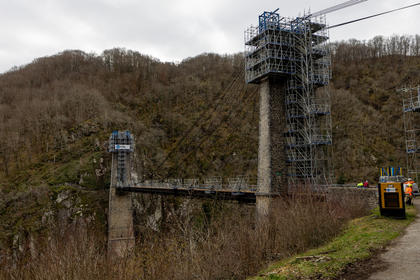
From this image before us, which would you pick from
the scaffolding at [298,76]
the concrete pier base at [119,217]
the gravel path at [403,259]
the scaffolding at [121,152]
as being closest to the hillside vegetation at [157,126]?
the concrete pier base at [119,217]

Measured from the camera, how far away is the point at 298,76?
25484 millimetres

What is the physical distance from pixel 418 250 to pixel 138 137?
5350cm

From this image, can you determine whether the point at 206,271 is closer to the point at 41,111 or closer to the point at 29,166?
the point at 29,166

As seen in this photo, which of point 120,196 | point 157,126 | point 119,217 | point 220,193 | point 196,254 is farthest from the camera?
point 157,126

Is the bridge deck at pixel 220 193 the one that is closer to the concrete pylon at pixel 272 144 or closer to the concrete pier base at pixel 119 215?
the concrete pylon at pixel 272 144

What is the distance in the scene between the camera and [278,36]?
2527cm

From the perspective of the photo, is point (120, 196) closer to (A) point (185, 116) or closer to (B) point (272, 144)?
(B) point (272, 144)

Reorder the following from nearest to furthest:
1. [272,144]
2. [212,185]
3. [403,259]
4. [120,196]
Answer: [403,259], [272,144], [212,185], [120,196]

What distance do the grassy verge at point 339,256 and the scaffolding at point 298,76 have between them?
1346 centimetres

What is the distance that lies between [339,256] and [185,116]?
59738 millimetres

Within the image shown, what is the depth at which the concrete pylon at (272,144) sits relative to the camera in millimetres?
23453

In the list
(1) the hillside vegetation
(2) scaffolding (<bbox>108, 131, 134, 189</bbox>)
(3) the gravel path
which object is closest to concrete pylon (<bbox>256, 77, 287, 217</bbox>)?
(3) the gravel path

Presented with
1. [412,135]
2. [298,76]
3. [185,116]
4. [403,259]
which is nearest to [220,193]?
[298,76]

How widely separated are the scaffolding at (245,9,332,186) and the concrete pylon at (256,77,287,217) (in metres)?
0.77
